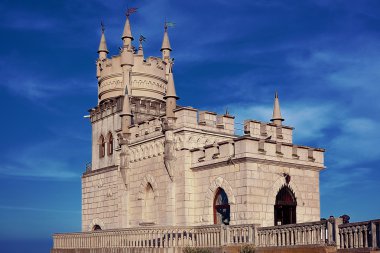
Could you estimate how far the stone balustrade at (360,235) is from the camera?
1913cm

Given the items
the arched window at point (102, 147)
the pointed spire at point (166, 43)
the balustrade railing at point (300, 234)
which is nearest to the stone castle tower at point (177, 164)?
the arched window at point (102, 147)

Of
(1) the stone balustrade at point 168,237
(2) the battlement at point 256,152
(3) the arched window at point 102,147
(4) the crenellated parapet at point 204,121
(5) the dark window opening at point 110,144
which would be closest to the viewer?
(1) the stone balustrade at point 168,237

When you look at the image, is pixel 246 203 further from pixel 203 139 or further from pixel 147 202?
pixel 147 202

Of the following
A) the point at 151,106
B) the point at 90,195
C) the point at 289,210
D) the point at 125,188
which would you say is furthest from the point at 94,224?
the point at 289,210

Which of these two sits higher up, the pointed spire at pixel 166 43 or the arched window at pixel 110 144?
the pointed spire at pixel 166 43

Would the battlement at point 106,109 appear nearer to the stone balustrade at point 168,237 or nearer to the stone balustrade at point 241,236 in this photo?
the stone balustrade at point 241,236

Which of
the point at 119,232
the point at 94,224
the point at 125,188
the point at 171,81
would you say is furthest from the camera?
the point at 94,224

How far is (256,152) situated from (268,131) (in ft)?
17.9

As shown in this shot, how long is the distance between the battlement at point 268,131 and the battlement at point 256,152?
234 cm

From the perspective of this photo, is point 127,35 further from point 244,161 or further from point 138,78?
point 244,161

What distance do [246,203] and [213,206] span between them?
280 centimetres

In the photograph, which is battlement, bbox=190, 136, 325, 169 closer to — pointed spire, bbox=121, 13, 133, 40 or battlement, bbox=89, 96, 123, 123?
battlement, bbox=89, 96, 123, 123

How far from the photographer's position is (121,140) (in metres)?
35.5

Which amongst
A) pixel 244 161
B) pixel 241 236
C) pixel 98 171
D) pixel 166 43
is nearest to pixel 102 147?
pixel 98 171
